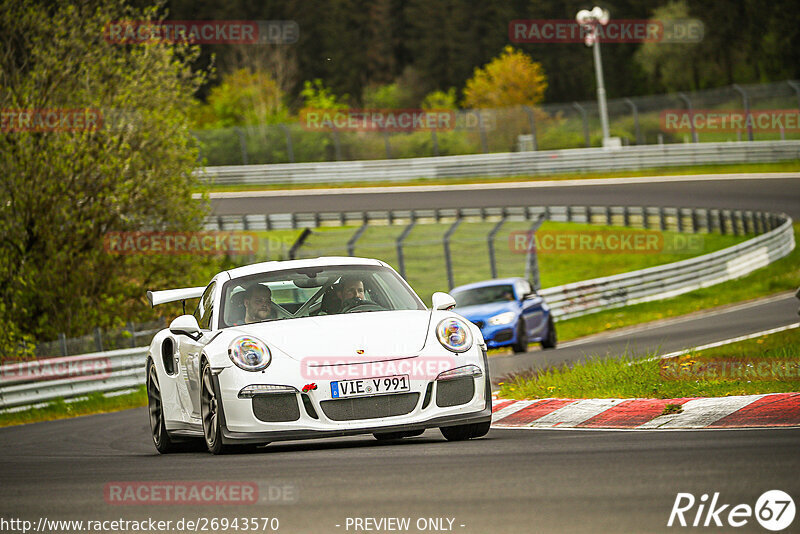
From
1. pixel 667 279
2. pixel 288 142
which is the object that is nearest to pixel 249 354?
pixel 667 279

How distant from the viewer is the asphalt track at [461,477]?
5469 mm

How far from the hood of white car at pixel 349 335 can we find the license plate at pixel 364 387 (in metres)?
0.14

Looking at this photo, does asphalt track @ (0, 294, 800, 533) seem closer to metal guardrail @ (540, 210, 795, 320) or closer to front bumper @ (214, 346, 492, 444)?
front bumper @ (214, 346, 492, 444)

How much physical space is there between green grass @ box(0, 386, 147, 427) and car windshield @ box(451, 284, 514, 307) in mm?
5724

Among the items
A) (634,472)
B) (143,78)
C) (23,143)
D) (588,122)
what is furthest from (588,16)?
(634,472)

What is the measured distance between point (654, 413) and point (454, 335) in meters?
1.66

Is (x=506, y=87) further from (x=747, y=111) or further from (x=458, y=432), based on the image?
(x=458, y=432)

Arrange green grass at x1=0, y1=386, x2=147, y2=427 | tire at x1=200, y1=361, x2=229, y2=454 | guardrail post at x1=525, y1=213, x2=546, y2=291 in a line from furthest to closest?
guardrail post at x1=525, y1=213, x2=546, y2=291, green grass at x1=0, y1=386, x2=147, y2=427, tire at x1=200, y1=361, x2=229, y2=454

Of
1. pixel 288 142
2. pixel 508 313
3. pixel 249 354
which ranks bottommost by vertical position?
pixel 508 313

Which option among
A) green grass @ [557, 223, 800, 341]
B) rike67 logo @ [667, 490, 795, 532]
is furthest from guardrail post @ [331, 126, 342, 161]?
rike67 logo @ [667, 490, 795, 532]

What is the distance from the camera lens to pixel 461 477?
6.53 meters

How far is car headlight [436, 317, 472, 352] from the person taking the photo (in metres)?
8.52

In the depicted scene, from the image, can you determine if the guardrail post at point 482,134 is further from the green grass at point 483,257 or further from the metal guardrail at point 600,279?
the metal guardrail at point 600,279

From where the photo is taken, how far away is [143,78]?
81.1 ft
